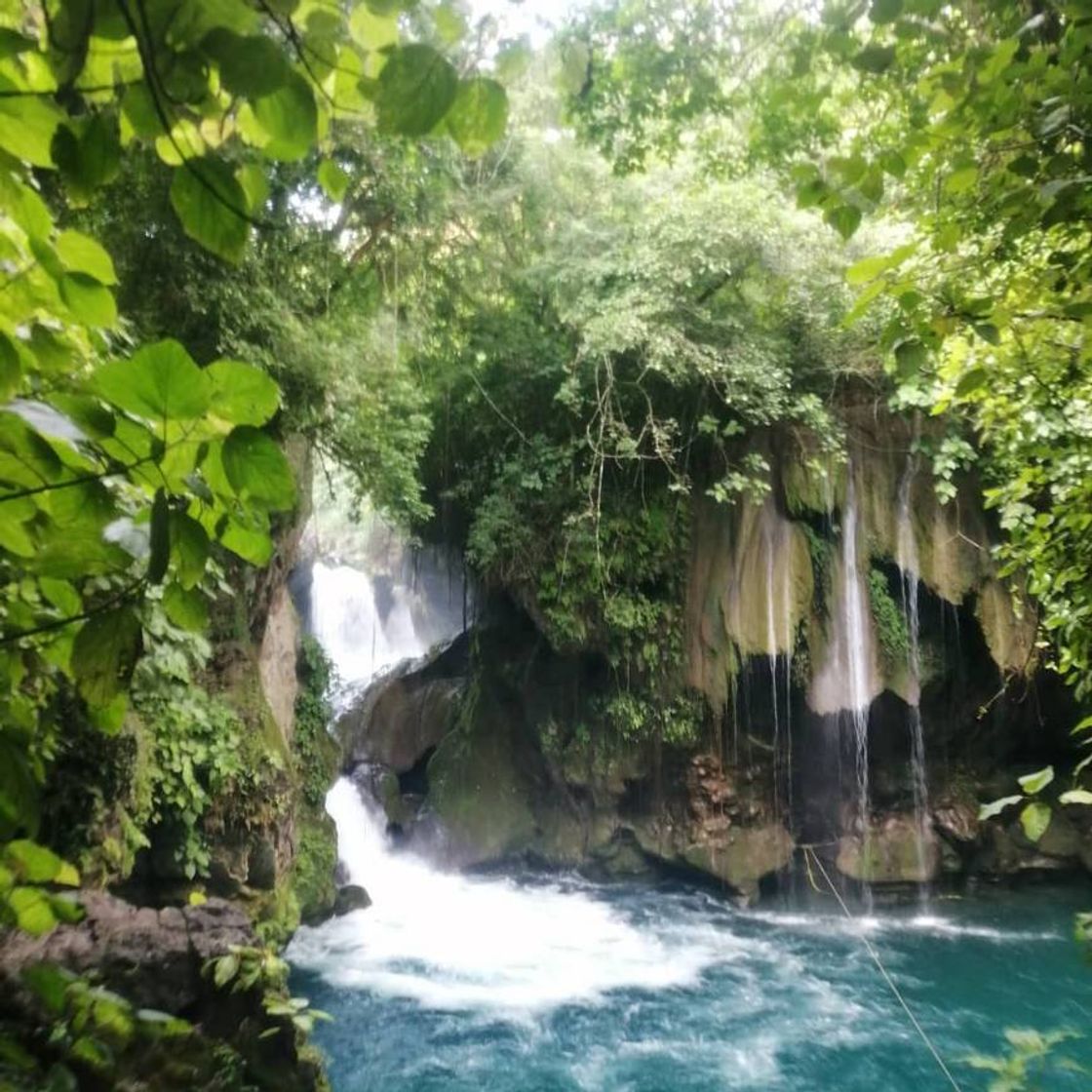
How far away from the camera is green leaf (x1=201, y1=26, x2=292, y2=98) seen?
66 cm

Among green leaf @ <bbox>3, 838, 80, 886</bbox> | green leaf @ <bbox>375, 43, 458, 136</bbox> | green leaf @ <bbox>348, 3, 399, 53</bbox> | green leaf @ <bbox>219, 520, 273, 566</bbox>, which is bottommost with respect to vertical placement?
green leaf @ <bbox>3, 838, 80, 886</bbox>

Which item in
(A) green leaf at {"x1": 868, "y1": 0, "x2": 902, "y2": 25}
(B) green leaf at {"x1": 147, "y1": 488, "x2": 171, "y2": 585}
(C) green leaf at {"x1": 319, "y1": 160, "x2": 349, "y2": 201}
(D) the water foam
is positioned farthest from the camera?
(D) the water foam

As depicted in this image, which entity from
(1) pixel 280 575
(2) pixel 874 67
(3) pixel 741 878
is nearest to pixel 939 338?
(2) pixel 874 67

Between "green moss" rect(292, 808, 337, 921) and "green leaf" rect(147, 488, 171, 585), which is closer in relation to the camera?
"green leaf" rect(147, 488, 171, 585)

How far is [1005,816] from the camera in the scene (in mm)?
9211

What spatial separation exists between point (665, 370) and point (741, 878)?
5691 mm

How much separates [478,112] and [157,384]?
1.35ft

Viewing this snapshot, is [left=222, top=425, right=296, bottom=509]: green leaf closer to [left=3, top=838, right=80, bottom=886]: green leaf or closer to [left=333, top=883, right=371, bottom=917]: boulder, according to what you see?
[left=3, top=838, right=80, bottom=886]: green leaf

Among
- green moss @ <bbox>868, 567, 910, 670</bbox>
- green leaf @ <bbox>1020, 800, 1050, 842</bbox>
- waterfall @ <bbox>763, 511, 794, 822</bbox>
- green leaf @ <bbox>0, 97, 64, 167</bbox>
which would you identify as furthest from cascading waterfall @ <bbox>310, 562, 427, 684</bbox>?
green leaf @ <bbox>0, 97, 64, 167</bbox>

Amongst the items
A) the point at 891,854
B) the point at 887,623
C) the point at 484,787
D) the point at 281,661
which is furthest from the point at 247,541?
the point at 484,787

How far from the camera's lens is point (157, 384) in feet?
2.41

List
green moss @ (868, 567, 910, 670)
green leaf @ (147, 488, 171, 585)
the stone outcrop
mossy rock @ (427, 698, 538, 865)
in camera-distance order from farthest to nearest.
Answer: mossy rock @ (427, 698, 538, 865)
green moss @ (868, 567, 910, 670)
the stone outcrop
green leaf @ (147, 488, 171, 585)

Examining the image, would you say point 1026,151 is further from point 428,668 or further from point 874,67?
point 428,668

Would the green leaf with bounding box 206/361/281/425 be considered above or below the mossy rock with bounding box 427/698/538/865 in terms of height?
above
